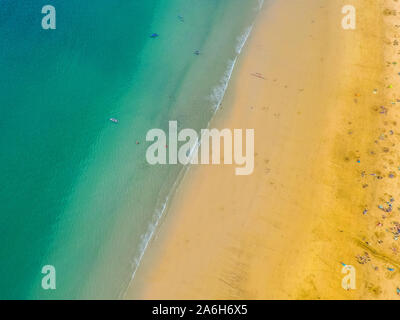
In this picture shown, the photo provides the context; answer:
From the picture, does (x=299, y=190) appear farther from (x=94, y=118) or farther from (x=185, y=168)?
(x=94, y=118)

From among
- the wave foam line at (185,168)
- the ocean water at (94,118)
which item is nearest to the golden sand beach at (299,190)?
the wave foam line at (185,168)

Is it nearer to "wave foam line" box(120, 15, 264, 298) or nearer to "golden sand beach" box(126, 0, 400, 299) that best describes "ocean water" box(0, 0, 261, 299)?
"wave foam line" box(120, 15, 264, 298)

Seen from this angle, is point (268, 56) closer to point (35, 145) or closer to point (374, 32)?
point (374, 32)

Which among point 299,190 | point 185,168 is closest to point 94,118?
point 185,168

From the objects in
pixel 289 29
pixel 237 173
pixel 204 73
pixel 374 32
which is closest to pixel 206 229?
pixel 237 173

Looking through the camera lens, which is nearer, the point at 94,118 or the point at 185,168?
the point at 185,168

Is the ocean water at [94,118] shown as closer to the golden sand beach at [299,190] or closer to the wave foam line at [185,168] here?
the wave foam line at [185,168]
